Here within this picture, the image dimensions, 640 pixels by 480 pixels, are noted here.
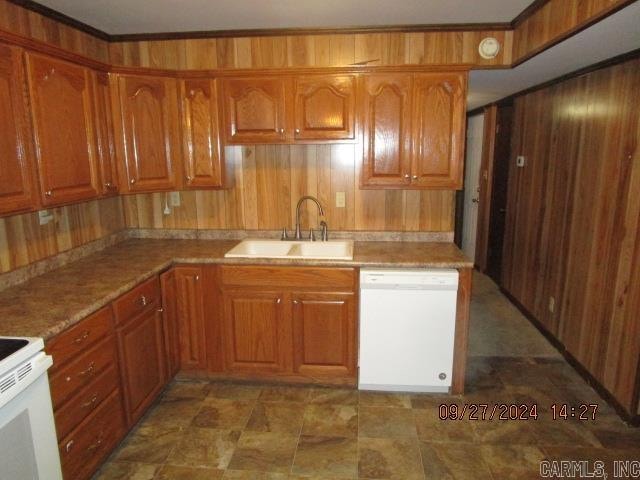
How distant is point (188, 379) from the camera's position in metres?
2.88

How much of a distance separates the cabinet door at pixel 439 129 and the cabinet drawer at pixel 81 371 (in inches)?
79.6

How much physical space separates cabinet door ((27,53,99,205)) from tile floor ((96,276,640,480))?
141 cm

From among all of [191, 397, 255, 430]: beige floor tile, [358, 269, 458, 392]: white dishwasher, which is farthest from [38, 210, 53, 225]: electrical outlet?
[358, 269, 458, 392]: white dishwasher

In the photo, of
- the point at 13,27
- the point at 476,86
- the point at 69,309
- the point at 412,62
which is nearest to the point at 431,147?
the point at 412,62

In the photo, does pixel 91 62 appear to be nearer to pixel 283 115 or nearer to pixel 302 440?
pixel 283 115

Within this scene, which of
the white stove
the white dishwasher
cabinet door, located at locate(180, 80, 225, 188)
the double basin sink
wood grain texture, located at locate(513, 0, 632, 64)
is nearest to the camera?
the white stove

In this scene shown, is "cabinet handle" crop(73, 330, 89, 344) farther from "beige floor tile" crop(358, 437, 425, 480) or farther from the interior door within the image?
the interior door

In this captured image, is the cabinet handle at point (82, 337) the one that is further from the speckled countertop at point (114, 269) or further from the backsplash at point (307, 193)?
the backsplash at point (307, 193)

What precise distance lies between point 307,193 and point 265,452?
1733 mm

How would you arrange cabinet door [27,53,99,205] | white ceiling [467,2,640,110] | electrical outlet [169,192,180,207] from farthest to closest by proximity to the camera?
electrical outlet [169,192,180,207]
cabinet door [27,53,99,205]
white ceiling [467,2,640,110]

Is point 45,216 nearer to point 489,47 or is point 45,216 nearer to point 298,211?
point 298,211

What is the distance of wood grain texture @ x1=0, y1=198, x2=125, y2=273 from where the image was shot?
218 cm

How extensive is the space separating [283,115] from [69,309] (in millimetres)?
1657

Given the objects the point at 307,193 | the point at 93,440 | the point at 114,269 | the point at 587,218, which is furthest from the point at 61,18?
the point at 587,218
